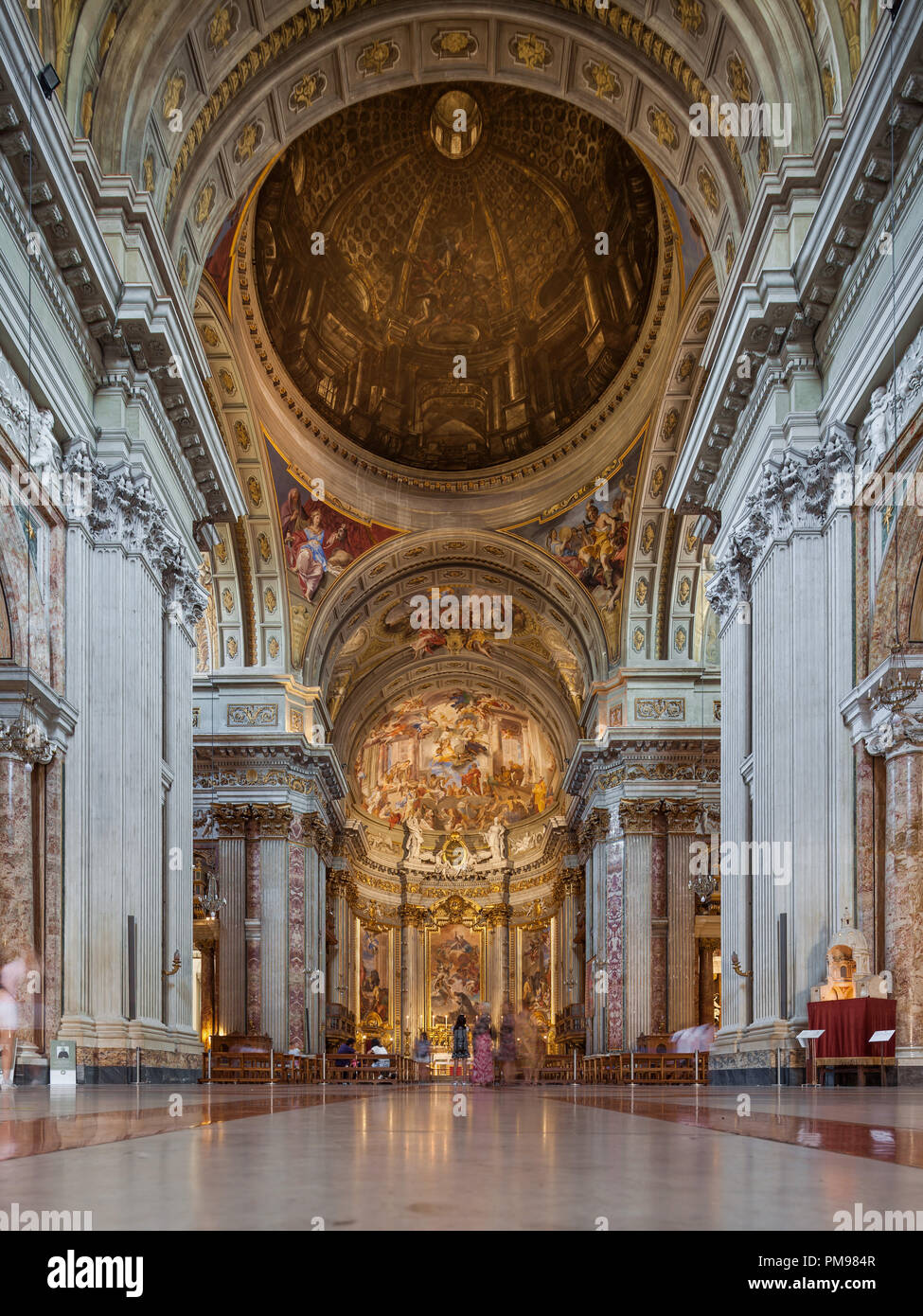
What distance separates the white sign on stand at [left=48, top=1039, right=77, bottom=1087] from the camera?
429 inches

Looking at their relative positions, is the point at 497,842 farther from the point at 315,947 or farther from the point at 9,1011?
the point at 9,1011

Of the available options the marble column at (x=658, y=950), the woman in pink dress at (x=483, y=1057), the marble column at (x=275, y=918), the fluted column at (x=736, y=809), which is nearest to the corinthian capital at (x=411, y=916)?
the marble column at (x=275, y=918)

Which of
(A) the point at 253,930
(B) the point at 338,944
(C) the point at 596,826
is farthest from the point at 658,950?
(B) the point at 338,944

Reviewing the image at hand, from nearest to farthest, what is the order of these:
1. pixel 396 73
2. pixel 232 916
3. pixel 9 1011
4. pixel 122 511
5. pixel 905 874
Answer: pixel 9 1011
pixel 905 874
pixel 122 511
pixel 396 73
pixel 232 916

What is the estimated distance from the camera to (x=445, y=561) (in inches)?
1141

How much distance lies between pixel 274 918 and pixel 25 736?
15368 millimetres

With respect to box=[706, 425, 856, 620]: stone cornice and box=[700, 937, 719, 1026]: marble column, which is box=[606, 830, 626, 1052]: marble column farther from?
box=[706, 425, 856, 620]: stone cornice

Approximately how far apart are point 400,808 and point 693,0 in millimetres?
31511

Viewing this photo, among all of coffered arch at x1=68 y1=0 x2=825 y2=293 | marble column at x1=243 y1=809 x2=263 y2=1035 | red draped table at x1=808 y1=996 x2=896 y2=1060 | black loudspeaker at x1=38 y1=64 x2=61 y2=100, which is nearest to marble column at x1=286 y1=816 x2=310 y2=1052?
marble column at x1=243 y1=809 x2=263 y2=1035

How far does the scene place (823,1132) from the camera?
3.71m

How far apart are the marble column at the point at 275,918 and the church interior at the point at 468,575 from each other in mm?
105

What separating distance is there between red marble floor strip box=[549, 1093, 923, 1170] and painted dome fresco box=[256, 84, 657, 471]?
19927 millimetres

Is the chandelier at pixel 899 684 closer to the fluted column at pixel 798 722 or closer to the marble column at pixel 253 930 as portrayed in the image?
the fluted column at pixel 798 722
